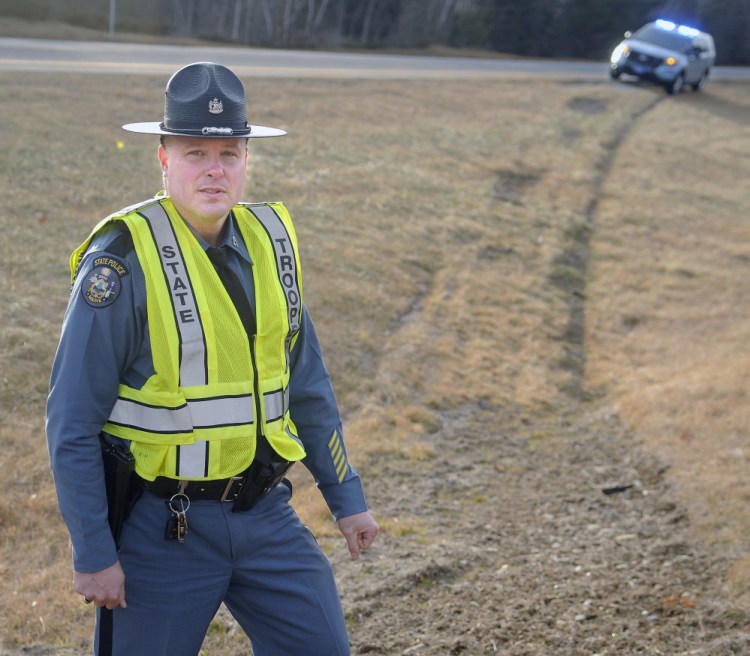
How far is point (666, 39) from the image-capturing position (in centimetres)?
2458

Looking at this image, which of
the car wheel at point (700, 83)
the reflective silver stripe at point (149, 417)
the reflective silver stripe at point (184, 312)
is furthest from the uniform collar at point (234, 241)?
the car wheel at point (700, 83)

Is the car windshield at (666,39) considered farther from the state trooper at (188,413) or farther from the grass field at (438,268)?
the state trooper at (188,413)

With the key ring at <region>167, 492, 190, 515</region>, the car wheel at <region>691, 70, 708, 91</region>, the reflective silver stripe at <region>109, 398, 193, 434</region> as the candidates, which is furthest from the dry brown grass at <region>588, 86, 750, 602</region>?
the car wheel at <region>691, 70, 708, 91</region>

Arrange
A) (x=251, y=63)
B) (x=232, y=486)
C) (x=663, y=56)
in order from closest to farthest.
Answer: (x=232, y=486), (x=251, y=63), (x=663, y=56)

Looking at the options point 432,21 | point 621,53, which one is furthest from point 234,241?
point 432,21

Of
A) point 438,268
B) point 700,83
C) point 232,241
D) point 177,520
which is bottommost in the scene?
point 700,83

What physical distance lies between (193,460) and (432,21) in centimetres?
4077

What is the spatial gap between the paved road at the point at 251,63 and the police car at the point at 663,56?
182 centimetres

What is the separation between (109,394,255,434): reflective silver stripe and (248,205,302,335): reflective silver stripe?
35cm

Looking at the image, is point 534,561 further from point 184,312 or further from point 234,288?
point 184,312

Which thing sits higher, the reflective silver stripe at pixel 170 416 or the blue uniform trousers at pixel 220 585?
the reflective silver stripe at pixel 170 416

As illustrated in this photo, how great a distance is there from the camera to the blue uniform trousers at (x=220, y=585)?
2.53m

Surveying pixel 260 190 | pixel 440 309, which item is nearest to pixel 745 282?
pixel 440 309

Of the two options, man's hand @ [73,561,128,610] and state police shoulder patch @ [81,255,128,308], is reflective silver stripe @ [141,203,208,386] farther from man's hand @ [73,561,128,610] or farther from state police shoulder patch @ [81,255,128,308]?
man's hand @ [73,561,128,610]
